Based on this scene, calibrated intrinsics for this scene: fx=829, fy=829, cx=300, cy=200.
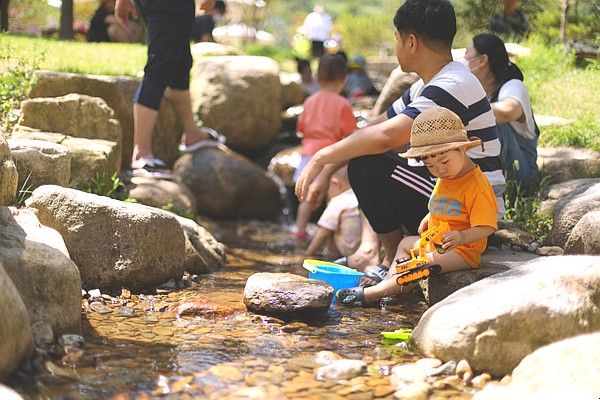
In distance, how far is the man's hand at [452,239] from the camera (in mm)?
3836

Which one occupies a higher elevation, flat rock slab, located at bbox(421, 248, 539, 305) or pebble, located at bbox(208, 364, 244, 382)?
flat rock slab, located at bbox(421, 248, 539, 305)

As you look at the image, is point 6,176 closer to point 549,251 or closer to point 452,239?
point 452,239

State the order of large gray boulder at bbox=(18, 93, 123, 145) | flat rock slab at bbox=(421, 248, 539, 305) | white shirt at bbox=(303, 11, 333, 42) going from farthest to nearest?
white shirt at bbox=(303, 11, 333, 42), large gray boulder at bbox=(18, 93, 123, 145), flat rock slab at bbox=(421, 248, 539, 305)

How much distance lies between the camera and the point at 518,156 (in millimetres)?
5488

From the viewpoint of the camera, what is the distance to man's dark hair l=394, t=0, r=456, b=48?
430 cm

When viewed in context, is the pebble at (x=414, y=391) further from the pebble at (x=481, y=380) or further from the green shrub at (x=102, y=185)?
the green shrub at (x=102, y=185)

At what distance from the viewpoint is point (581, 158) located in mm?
5836

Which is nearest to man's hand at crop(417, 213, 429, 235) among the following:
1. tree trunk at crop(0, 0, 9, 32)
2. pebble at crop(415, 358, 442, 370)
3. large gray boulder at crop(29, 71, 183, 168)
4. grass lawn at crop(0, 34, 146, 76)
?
pebble at crop(415, 358, 442, 370)

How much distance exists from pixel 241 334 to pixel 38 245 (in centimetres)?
96

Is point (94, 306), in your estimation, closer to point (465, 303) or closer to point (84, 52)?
point (465, 303)

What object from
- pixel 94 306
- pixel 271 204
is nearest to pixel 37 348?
pixel 94 306

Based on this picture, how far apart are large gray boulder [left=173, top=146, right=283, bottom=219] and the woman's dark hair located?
10.1ft

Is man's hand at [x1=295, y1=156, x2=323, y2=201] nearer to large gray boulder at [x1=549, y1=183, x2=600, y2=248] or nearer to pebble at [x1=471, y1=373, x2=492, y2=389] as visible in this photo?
pebble at [x1=471, y1=373, x2=492, y2=389]

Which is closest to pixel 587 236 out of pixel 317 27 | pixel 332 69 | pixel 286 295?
pixel 286 295
